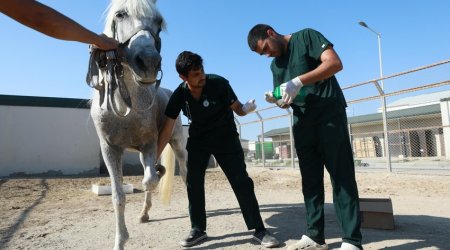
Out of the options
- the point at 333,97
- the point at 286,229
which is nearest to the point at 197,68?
the point at 333,97

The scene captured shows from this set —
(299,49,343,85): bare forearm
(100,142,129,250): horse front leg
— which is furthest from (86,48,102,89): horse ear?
→ (299,49,343,85): bare forearm

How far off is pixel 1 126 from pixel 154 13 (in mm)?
13438

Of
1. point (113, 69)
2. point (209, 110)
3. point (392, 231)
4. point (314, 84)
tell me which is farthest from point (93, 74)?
point (392, 231)

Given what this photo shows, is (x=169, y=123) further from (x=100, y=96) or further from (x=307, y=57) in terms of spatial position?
(x=307, y=57)

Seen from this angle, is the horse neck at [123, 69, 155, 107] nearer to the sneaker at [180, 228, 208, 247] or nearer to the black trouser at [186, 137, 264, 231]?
the black trouser at [186, 137, 264, 231]

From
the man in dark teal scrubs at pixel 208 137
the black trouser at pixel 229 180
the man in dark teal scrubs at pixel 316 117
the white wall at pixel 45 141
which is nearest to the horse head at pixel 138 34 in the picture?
the man in dark teal scrubs at pixel 208 137

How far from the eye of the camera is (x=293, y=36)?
291cm

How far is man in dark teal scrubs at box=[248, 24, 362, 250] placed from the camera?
2.54 metres

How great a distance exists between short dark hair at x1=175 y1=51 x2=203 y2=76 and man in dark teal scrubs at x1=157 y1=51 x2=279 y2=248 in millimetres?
21

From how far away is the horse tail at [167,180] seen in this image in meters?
5.40

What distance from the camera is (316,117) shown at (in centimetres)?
278

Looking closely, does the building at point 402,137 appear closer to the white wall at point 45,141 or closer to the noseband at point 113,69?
the white wall at point 45,141

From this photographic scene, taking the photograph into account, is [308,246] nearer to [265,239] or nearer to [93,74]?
[265,239]

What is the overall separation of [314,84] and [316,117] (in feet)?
0.90
